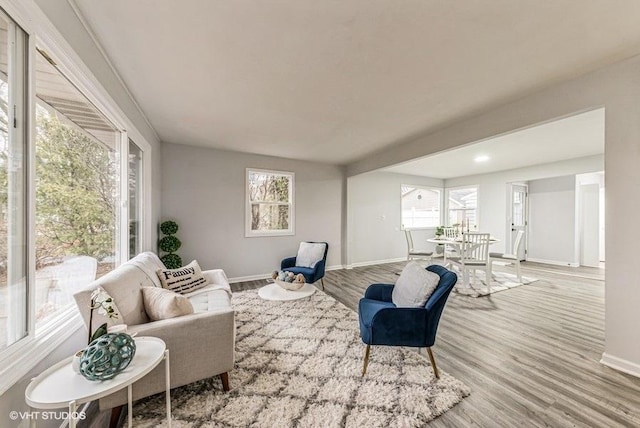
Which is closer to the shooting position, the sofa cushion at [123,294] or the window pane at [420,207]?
the sofa cushion at [123,294]

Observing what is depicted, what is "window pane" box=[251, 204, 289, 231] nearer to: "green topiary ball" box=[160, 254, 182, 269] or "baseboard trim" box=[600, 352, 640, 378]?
"green topiary ball" box=[160, 254, 182, 269]

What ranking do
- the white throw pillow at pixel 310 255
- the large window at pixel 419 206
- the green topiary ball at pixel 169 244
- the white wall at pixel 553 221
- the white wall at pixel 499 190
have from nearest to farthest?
the green topiary ball at pixel 169 244
the white throw pillow at pixel 310 255
the white wall at pixel 499 190
the white wall at pixel 553 221
the large window at pixel 419 206

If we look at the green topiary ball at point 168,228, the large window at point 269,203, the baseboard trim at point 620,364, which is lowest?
the baseboard trim at point 620,364

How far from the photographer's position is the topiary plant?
12.2ft

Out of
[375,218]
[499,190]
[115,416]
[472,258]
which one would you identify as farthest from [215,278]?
[499,190]

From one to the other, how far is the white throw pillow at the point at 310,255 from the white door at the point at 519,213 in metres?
5.47

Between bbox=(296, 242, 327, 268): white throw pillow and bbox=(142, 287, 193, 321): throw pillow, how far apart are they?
244 cm

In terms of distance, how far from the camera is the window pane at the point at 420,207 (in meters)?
7.04

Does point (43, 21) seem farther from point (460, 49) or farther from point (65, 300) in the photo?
point (460, 49)

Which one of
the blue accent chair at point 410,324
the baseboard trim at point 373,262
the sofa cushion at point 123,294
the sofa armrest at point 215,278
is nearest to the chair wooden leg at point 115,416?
the sofa cushion at point 123,294

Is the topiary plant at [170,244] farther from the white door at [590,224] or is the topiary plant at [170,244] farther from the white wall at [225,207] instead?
the white door at [590,224]

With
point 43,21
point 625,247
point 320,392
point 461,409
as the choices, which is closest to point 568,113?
point 625,247

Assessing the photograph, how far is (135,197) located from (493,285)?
227 inches

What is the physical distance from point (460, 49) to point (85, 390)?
2.89 meters
